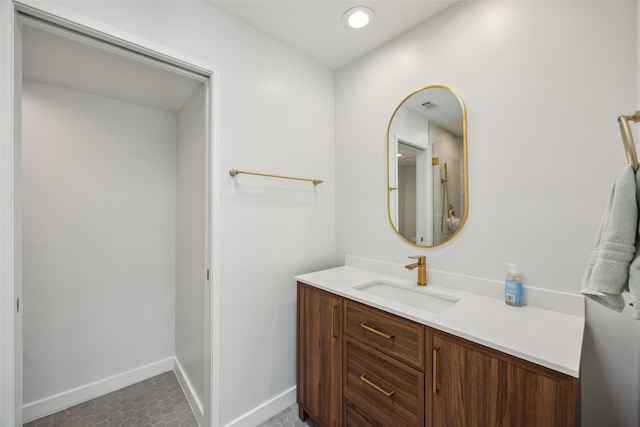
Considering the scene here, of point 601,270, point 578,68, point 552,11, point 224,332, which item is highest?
point 552,11

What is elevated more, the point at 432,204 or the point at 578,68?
the point at 578,68

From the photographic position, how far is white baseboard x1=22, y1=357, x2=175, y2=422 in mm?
1739

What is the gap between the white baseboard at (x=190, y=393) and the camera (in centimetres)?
167

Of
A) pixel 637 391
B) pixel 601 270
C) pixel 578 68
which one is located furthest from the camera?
pixel 578 68

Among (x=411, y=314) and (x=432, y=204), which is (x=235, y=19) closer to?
(x=432, y=204)

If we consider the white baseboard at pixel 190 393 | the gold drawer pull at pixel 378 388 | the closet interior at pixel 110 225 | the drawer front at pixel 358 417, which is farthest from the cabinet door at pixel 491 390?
the white baseboard at pixel 190 393

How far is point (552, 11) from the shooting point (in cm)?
116

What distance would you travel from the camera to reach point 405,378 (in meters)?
1.12

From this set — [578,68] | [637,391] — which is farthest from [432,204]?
[637,391]

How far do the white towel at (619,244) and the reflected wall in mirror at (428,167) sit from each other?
73cm

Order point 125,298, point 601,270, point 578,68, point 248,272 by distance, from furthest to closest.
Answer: point 125,298 < point 248,272 < point 578,68 < point 601,270

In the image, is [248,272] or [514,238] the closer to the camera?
[514,238]

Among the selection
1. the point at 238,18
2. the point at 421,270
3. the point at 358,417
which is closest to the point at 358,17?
the point at 238,18

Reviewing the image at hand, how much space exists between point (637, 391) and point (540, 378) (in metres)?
0.61
